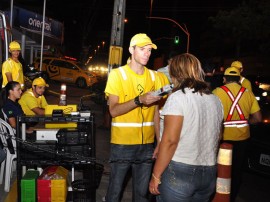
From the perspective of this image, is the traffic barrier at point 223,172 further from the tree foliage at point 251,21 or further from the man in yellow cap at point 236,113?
the tree foliage at point 251,21

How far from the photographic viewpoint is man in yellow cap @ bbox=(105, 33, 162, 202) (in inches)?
155

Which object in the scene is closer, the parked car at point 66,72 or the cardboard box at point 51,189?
the cardboard box at point 51,189

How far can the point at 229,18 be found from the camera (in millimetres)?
22703

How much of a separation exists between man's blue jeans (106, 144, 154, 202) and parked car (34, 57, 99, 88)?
21.9 metres

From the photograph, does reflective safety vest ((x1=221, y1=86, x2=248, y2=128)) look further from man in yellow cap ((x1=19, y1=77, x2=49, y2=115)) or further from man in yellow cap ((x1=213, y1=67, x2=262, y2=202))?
man in yellow cap ((x1=19, y1=77, x2=49, y2=115))

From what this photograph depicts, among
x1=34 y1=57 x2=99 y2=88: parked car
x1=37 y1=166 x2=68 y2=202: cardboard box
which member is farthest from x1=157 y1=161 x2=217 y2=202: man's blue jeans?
x1=34 y1=57 x2=99 y2=88: parked car

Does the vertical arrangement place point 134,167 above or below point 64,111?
below

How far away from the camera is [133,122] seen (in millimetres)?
3971

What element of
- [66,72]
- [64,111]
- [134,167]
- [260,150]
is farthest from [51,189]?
[66,72]

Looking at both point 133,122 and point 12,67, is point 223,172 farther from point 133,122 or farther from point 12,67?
point 12,67

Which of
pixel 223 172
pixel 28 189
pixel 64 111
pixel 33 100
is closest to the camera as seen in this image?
pixel 223 172

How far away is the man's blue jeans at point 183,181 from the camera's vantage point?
2.93 meters

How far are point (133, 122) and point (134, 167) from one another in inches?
19.7

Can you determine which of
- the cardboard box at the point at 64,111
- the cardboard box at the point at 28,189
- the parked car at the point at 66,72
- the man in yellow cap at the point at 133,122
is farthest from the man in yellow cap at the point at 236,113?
the parked car at the point at 66,72
